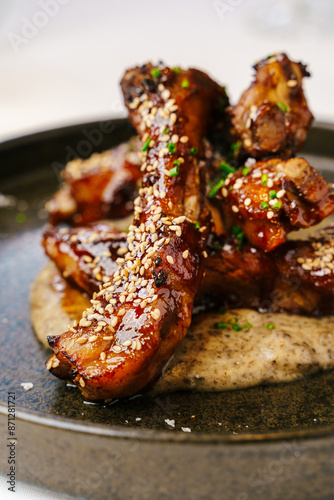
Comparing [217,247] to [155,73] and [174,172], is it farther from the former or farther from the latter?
[155,73]

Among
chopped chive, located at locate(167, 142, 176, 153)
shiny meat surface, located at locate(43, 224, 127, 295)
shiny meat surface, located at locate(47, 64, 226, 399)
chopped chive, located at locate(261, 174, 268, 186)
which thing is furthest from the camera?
shiny meat surface, located at locate(43, 224, 127, 295)

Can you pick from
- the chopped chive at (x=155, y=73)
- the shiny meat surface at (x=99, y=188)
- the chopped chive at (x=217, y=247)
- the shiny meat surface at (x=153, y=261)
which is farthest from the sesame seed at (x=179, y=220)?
the shiny meat surface at (x=99, y=188)

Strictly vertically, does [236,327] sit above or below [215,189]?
below

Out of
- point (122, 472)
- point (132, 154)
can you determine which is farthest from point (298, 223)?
point (132, 154)

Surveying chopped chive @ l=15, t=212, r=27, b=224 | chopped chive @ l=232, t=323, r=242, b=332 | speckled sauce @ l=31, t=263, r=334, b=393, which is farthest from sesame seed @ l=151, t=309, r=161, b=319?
chopped chive @ l=15, t=212, r=27, b=224

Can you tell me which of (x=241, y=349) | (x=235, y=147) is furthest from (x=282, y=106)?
(x=241, y=349)

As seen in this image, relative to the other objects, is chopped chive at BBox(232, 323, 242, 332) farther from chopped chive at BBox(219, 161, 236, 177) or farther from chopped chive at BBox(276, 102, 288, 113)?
chopped chive at BBox(276, 102, 288, 113)

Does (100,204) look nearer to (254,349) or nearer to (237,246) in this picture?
(237,246)
